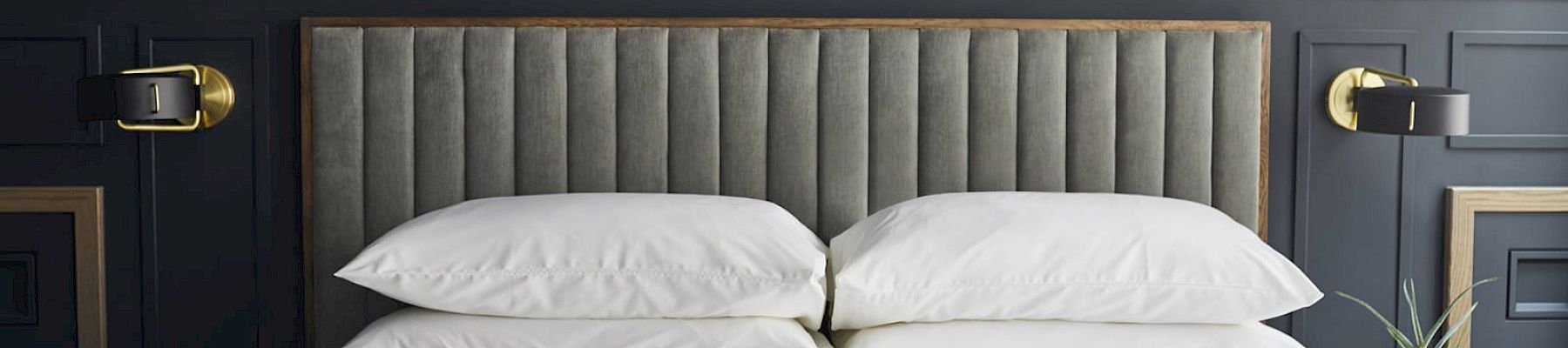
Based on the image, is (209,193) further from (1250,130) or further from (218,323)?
(1250,130)

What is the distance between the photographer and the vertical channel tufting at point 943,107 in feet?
6.95

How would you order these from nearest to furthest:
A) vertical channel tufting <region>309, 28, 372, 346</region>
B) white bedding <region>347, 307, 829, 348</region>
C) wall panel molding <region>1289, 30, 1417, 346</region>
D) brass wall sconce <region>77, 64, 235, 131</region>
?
white bedding <region>347, 307, 829, 348</region>, brass wall sconce <region>77, 64, 235, 131</region>, vertical channel tufting <region>309, 28, 372, 346</region>, wall panel molding <region>1289, 30, 1417, 346</region>

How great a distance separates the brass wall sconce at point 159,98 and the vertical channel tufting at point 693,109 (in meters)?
0.75

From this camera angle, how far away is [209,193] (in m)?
2.17

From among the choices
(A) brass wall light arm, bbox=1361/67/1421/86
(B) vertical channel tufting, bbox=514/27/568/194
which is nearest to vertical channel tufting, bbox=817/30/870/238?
(B) vertical channel tufting, bbox=514/27/568/194

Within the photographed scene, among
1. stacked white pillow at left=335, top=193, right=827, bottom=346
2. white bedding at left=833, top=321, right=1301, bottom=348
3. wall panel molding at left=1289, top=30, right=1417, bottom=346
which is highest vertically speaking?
wall panel molding at left=1289, top=30, right=1417, bottom=346

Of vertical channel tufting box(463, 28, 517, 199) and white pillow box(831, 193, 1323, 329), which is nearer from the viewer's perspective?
white pillow box(831, 193, 1323, 329)

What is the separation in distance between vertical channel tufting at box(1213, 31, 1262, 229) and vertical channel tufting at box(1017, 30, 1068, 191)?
0.26m

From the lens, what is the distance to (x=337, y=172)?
210 cm

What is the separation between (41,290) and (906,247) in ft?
4.97

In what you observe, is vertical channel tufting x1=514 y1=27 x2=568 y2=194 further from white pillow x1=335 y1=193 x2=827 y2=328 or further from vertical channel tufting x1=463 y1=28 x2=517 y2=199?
white pillow x1=335 y1=193 x2=827 y2=328

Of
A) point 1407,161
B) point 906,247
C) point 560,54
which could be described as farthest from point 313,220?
point 1407,161

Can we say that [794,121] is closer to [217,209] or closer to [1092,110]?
[1092,110]

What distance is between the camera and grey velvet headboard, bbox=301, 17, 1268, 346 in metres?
Result: 2.09
